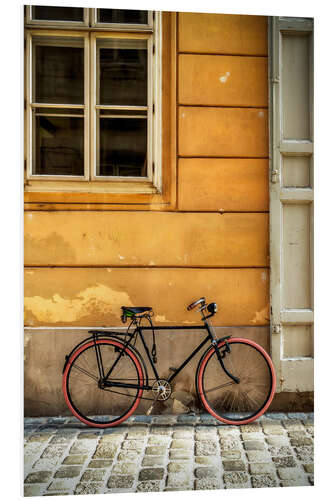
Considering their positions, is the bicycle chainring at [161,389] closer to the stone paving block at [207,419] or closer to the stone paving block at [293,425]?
the stone paving block at [207,419]

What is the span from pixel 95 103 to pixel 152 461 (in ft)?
9.70

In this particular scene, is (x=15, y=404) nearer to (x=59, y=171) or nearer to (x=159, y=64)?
(x=59, y=171)

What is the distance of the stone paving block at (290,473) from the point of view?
281cm

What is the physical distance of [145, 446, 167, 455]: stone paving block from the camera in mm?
3037

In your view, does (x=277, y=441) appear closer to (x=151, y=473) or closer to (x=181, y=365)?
(x=181, y=365)

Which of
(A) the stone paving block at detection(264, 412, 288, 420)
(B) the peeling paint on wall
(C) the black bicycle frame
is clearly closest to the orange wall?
(B) the peeling paint on wall

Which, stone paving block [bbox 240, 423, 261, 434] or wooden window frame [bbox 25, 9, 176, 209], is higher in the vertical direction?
wooden window frame [bbox 25, 9, 176, 209]

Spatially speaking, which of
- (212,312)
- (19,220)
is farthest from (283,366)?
(19,220)

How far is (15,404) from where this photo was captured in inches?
106

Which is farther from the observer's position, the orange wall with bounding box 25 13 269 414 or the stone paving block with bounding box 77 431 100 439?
the orange wall with bounding box 25 13 269 414

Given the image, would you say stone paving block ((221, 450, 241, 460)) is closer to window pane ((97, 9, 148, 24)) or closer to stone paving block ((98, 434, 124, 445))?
stone paving block ((98, 434, 124, 445))

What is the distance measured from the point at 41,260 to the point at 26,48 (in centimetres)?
185

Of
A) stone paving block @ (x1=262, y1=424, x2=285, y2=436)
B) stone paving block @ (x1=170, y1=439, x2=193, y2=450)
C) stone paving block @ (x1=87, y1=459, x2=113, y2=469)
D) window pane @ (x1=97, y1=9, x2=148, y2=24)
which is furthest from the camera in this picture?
window pane @ (x1=97, y1=9, x2=148, y2=24)

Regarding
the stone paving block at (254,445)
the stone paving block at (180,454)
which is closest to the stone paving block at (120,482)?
the stone paving block at (180,454)
